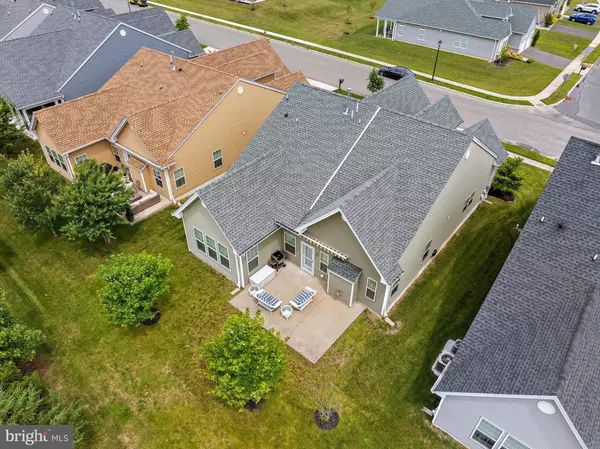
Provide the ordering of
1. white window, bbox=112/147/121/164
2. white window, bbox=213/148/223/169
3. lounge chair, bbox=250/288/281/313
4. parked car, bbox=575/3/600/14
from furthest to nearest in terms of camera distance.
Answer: parked car, bbox=575/3/600/14
white window, bbox=112/147/121/164
white window, bbox=213/148/223/169
lounge chair, bbox=250/288/281/313

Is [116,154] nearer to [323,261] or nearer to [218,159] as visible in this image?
[218,159]

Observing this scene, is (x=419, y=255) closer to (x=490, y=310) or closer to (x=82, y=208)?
(x=490, y=310)

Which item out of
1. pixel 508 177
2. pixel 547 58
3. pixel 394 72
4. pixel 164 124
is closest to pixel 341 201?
pixel 164 124

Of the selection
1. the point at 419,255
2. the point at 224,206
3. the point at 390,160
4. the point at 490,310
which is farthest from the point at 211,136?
the point at 490,310

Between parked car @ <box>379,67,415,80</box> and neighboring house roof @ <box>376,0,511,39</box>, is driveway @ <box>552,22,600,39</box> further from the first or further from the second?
parked car @ <box>379,67,415,80</box>

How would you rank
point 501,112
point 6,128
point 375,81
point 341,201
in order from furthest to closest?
1. point 375,81
2. point 501,112
3. point 6,128
4. point 341,201

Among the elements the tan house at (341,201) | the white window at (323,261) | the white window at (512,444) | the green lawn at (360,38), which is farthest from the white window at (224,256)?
the green lawn at (360,38)

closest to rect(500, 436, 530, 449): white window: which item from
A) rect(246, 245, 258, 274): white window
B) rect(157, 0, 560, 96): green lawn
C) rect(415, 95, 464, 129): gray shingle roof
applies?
rect(246, 245, 258, 274): white window
